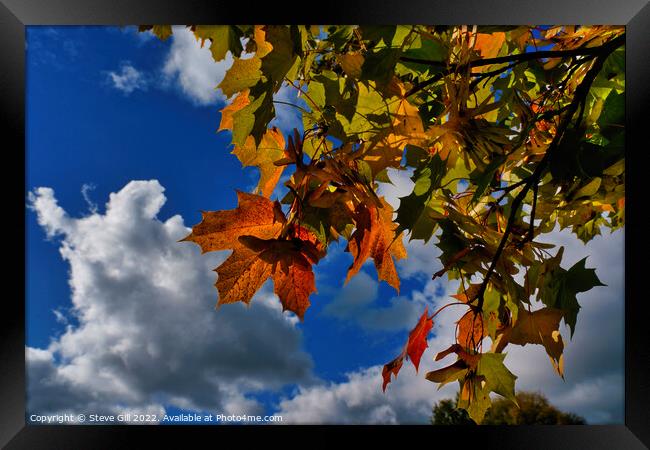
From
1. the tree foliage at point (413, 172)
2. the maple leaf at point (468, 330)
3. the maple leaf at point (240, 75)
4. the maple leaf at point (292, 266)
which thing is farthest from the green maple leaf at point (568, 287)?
the maple leaf at point (240, 75)

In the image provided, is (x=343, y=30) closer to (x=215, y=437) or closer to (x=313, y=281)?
(x=313, y=281)

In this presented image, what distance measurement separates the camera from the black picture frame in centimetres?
58

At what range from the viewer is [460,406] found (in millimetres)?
660

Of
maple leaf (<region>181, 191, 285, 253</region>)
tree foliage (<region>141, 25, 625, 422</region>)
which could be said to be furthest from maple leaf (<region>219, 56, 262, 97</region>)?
maple leaf (<region>181, 191, 285, 253</region>)

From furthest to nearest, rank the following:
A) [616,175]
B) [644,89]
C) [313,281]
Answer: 1. [616,175]
2. [644,89]
3. [313,281]

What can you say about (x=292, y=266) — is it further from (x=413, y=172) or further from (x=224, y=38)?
(x=224, y=38)

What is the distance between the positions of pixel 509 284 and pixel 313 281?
12.1 inches

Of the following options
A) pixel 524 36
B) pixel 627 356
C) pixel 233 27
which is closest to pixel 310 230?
pixel 233 27

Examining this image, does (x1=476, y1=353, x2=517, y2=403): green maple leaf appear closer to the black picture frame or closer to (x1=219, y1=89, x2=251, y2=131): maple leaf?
the black picture frame

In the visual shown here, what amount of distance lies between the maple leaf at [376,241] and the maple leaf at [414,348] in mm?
63

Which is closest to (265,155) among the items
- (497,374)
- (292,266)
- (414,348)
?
(292,266)
